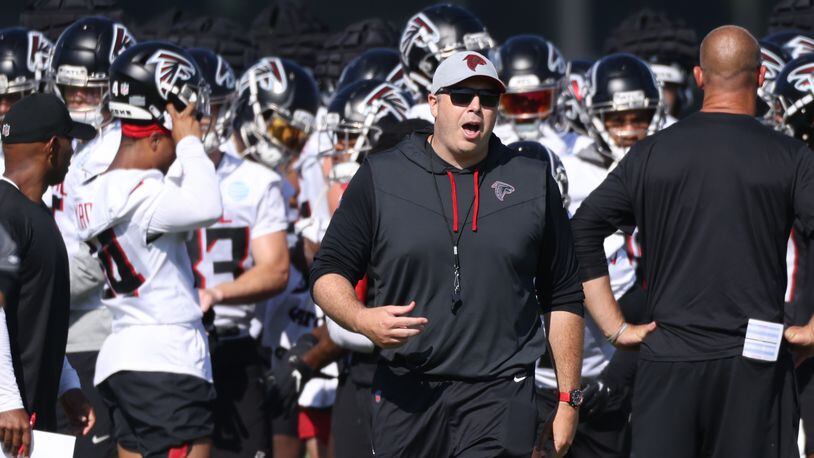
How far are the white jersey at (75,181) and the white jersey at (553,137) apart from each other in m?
2.03

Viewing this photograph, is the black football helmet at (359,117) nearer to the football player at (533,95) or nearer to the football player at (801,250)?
the football player at (533,95)

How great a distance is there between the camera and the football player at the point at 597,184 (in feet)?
18.6

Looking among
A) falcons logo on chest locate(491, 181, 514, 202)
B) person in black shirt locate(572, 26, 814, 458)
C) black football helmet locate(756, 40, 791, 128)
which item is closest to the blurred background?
black football helmet locate(756, 40, 791, 128)

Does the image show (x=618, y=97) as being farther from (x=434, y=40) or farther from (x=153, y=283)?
(x=153, y=283)

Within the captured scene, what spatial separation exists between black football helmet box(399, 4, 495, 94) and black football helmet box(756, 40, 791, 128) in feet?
5.11

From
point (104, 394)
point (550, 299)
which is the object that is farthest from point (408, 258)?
point (104, 394)

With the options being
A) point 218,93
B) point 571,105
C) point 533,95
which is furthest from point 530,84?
point 218,93

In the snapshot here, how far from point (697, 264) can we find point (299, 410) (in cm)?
311

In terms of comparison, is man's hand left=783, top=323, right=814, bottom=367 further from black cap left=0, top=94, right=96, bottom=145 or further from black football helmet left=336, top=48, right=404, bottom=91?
black football helmet left=336, top=48, right=404, bottom=91

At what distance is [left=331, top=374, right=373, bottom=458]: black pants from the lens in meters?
5.87

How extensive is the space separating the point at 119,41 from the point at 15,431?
3.05 m

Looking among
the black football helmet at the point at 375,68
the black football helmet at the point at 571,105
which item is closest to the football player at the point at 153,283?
the black football helmet at the point at 571,105

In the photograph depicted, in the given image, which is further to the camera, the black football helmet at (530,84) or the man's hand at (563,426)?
the black football helmet at (530,84)

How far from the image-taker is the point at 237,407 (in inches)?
250
